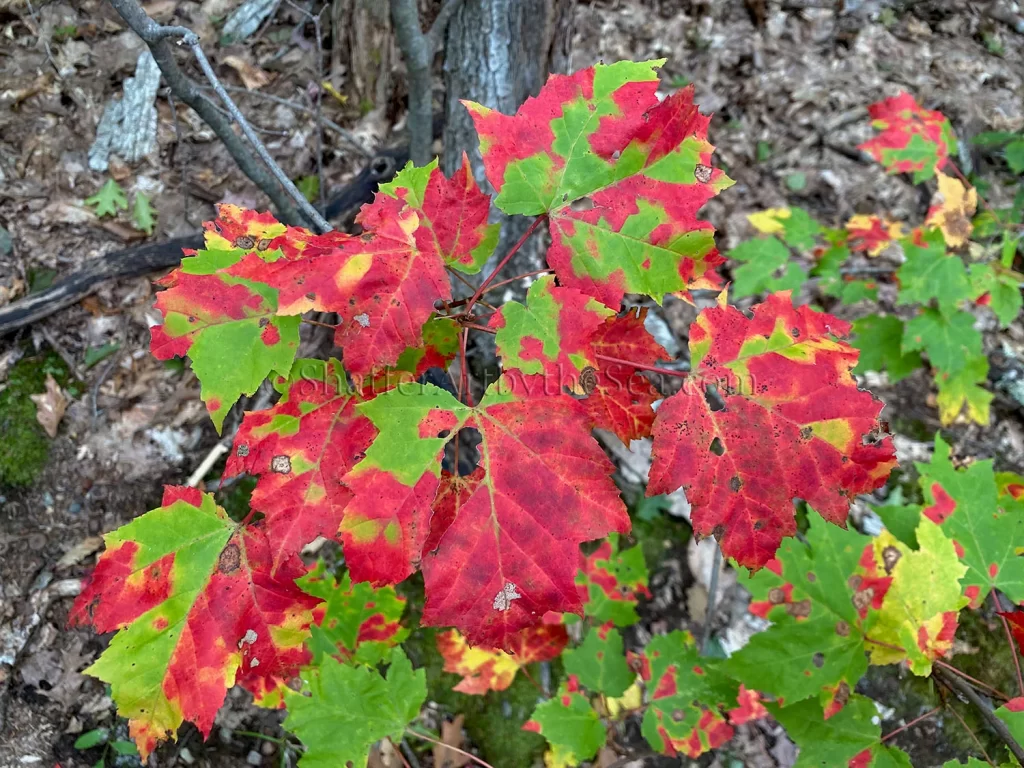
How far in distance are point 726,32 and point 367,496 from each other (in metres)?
4.58

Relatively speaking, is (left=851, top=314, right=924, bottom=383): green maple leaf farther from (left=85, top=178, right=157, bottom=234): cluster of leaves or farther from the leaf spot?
(left=85, top=178, right=157, bottom=234): cluster of leaves

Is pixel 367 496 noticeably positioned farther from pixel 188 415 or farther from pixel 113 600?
pixel 188 415

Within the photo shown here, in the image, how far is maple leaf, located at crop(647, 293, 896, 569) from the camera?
4.12 ft

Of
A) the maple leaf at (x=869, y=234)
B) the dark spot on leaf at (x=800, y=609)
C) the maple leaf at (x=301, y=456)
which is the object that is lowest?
the dark spot on leaf at (x=800, y=609)

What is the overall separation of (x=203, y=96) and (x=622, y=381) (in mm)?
1600

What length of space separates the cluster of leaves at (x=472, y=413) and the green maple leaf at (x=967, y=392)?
2.25 m

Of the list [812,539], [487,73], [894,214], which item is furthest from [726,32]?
[812,539]

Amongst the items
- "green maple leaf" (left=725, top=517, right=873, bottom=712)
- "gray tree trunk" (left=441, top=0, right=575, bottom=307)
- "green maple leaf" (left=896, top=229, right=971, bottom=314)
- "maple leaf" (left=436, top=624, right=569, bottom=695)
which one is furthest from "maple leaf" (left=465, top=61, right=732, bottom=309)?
"green maple leaf" (left=896, top=229, right=971, bottom=314)

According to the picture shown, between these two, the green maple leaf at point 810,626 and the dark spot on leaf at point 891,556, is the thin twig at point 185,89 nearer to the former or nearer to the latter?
the green maple leaf at point 810,626

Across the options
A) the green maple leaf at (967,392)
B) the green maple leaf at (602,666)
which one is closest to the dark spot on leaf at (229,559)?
the green maple leaf at (602,666)

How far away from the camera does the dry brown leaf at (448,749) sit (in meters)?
2.27

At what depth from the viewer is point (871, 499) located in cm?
301

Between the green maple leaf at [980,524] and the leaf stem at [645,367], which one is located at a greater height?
the leaf stem at [645,367]

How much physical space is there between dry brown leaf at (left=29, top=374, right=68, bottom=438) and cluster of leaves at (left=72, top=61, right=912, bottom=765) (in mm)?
1380
